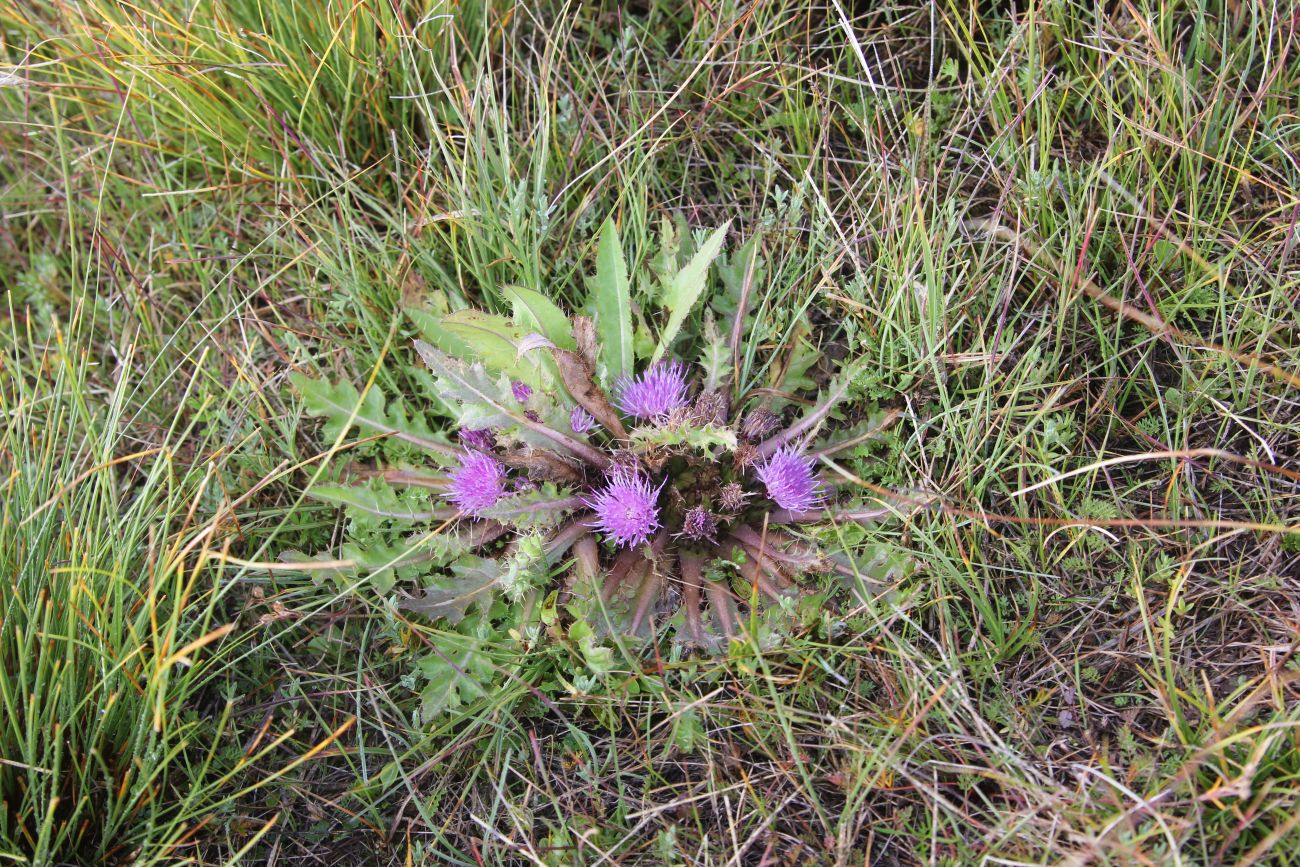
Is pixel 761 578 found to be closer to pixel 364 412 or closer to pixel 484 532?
pixel 484 532

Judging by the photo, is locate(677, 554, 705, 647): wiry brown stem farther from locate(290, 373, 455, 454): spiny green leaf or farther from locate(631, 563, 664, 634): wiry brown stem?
locate(290, 373, 455, 454): spiny green leaf

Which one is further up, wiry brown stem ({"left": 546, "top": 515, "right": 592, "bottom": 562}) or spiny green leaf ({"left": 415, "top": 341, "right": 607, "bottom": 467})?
spiny green leaf ({"left": 415, "top": 341, "right": 607, "bottom": 467})

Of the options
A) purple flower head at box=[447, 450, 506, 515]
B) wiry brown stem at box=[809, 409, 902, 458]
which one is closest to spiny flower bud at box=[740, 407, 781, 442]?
wiry brown stem at box=[809, 409, 902, 458]

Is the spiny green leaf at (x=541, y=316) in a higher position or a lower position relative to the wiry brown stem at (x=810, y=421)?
higher

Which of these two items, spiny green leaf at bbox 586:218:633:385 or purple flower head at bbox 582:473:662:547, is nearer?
purple flower head at bbox 582:473:662:547

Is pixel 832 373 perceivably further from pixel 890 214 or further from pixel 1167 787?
pixel 1167 787

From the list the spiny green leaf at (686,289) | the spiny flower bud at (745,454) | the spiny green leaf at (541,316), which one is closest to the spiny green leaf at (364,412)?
the spiny green leaf at (541,316)

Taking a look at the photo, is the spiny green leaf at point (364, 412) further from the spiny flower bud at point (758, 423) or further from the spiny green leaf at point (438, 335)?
the spiny flower bud at point (758, 423)

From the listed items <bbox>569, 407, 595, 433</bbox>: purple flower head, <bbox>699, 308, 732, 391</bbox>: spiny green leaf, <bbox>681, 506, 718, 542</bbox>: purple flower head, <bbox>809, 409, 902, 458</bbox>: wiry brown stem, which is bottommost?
<bbox>681, 506, 718, 542</bbox>: purple flower head
